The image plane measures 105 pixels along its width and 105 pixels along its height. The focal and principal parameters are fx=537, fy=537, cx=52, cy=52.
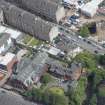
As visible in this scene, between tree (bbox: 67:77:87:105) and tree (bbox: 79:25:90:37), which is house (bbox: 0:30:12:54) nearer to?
tree (bbox: 79:25:90:37)

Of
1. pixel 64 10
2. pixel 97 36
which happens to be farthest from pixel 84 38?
pixel 64 10

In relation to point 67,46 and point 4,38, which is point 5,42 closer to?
point 4,38

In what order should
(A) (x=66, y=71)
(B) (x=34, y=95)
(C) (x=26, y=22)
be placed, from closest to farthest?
(B) (x=34, y=95) → (A) (x=66, y=71) → (C) (x=26, y=22)

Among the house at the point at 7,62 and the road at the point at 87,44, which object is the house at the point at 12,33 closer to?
the house at the point at 7,62

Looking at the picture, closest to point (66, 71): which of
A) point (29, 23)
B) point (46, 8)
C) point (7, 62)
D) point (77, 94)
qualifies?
point (77, 94)

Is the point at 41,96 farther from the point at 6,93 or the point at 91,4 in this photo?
the point at 91,4

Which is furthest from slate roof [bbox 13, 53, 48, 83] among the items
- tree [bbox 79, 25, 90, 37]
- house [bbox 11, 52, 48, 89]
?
tree [bbox 79, 25, 90, 37]
